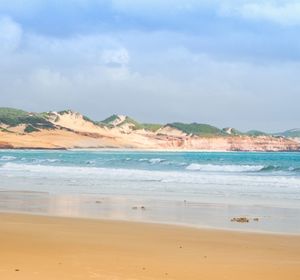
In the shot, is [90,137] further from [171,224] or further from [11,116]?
[171,224]

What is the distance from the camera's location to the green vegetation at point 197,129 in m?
177

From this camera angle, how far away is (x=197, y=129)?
183 metres

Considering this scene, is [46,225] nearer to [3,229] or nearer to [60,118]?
[3,229]

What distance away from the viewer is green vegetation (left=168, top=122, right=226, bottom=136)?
581 feet

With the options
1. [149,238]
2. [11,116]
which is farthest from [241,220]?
[11,116]

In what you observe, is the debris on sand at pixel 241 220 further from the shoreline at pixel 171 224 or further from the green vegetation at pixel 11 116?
the green vegetation at pixel 11 116

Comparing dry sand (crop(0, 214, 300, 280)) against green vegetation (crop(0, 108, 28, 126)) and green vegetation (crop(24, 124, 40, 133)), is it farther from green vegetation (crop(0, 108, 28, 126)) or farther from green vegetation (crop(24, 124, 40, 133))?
green vegetation (crop(0, 108, 28, 126))

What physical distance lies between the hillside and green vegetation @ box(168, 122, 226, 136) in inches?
428

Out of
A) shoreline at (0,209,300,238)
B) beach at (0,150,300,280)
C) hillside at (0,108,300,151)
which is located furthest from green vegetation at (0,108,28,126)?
shoreline at (0,209,300,238)

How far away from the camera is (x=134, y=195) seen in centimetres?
1919

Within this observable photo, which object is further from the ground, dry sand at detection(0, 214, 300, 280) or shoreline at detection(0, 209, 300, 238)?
dry sand at detection(0, 214, 300, 280)

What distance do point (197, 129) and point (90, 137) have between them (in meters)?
50.4

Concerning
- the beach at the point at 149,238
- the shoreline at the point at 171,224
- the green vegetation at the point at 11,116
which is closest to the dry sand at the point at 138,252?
the beach at the point at 149,238

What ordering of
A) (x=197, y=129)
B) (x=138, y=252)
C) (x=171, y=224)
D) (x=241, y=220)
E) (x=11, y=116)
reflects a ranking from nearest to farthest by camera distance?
(x=138, y=252) < (x=171, y=224) < (x=241, y=220) < (x=11, y=116) < (x=197, y=129)
